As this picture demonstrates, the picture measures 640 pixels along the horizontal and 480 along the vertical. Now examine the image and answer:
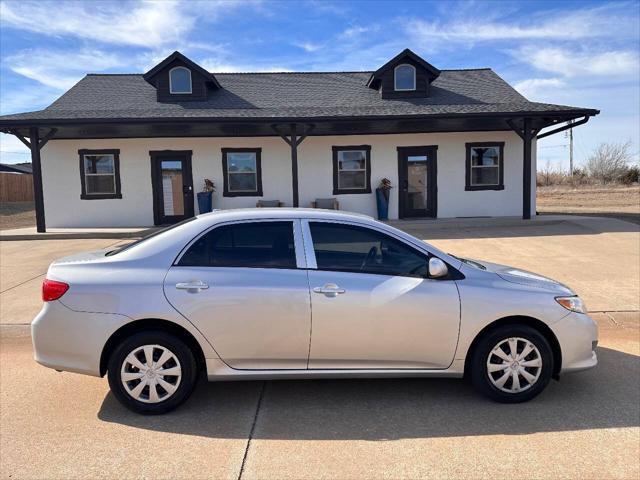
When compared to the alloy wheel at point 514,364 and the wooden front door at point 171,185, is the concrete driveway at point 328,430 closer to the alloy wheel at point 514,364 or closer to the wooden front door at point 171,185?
the alloy wheel at point 514,364

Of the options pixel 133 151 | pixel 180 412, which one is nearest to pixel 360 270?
pixel 180 412

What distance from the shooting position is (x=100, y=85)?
59.1 ft

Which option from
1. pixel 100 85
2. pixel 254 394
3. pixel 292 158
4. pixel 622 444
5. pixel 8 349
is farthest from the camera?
pixel 100 85

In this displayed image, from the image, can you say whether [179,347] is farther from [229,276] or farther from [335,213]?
[335,213]

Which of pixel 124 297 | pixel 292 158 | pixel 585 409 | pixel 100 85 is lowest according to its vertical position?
pixel 585 409

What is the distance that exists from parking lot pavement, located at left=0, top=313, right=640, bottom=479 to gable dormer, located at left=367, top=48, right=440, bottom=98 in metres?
14.2

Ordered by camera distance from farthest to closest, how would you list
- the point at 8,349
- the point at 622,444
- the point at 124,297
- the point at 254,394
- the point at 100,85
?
the point at 100,85 → the point at 8,349 → the point at 254,394 → the point at 124,297 → the point at 622,444

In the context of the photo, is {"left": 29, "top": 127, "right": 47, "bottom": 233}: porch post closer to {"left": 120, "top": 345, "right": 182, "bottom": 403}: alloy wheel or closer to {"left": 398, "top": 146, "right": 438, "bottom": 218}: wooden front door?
{"left": 398, "top": 146, "right": 438, "bottom": 218}: wooden front door

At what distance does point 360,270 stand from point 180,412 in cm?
178

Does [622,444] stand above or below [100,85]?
below

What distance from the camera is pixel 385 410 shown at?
12.3 ft

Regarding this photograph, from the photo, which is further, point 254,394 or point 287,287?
point 254,394

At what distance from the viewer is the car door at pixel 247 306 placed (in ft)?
12.0

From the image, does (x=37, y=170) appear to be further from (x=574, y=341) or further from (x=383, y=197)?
(x=574, y=341)
